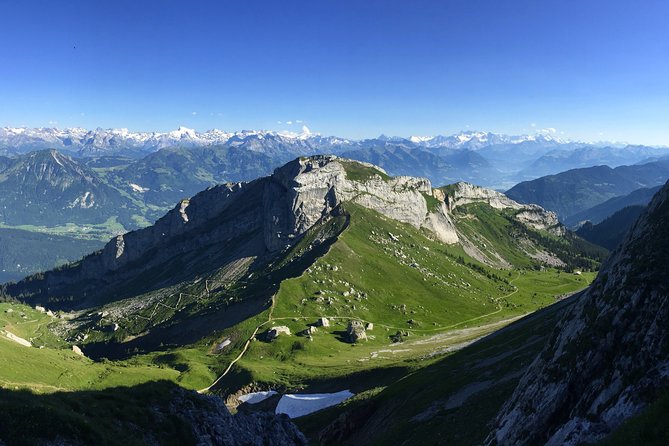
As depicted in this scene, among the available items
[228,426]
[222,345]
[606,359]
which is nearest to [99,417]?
[228,426]

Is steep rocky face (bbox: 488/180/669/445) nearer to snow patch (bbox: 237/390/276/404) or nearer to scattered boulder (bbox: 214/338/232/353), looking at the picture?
snow patch (bbox: 237/390/276/404)

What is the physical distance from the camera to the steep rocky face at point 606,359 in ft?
96.1

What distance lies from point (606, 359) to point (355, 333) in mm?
154374

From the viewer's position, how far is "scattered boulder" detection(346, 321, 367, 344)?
18300 centimetres

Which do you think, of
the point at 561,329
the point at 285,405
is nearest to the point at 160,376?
the point at 285,405

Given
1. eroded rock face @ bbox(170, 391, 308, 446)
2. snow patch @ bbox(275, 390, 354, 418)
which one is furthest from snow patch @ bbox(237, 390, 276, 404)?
eroded rock face @ bbox(170, 391, 308, 446)

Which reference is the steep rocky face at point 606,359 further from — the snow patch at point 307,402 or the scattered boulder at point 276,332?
the scattered boulder at point 276,332

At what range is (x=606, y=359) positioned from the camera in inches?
1351

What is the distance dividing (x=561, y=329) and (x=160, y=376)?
132m

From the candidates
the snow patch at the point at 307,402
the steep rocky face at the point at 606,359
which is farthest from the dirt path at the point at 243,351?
the steep rocky face at the point at 606,359

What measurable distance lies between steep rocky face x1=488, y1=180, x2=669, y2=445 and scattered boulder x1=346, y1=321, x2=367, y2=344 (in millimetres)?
141785

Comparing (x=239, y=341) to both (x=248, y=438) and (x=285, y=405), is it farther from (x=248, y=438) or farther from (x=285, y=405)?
(x=248, y=438)

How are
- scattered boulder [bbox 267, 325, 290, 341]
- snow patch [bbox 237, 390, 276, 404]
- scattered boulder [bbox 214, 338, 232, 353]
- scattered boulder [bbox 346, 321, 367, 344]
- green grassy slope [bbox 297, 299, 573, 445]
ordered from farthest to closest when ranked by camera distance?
scattered boulder [bbox 346, 321, 367, 344] → scattered boulder [bbox 267, 325, 290, 341] → scattered boulder [bbox 214, 338, 232, 353] → snow patch [bbox 237, 390, 276, 404] → green grassy slope [bbox 297, 299, 573, 445]

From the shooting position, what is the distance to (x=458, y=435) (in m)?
51.1
